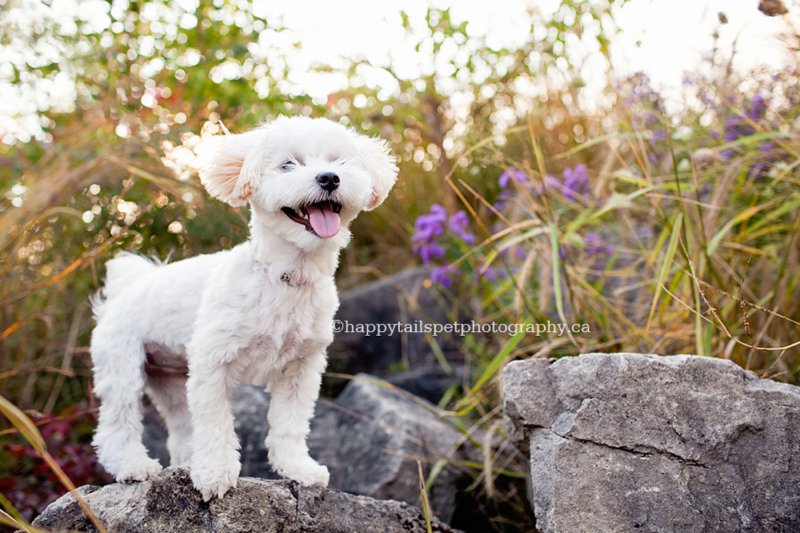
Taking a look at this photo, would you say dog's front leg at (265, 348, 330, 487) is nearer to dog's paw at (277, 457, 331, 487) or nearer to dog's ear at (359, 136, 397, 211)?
dog's paw at (277, 457, 331, 487)

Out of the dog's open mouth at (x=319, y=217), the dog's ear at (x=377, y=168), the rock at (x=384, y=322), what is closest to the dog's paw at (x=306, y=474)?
the dog's open mouth at (x=319, y=217)

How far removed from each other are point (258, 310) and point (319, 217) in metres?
0.41

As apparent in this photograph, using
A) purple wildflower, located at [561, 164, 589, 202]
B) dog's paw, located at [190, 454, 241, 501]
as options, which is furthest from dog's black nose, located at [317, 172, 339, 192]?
purple wildflower, located at [561, 164, 589, 202]

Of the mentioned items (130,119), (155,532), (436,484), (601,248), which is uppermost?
(130,119)

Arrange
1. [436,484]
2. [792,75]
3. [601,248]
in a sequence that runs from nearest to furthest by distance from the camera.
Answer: [792,75], [436,484], [601,248]

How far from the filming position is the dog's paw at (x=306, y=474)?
2.68m

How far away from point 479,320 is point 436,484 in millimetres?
1215

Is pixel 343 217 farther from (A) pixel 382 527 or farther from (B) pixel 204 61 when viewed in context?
(B) pixel 204 61

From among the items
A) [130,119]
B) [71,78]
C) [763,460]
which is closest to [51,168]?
[130,119]

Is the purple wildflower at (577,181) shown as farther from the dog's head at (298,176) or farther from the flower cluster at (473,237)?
the dog's head at (298,176)

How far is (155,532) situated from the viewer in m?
2.32

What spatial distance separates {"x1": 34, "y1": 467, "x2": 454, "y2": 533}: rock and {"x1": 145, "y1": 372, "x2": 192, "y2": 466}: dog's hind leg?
1.88 feet

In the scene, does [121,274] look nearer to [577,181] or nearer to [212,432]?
[212,432]

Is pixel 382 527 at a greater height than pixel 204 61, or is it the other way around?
pixel 204 61
